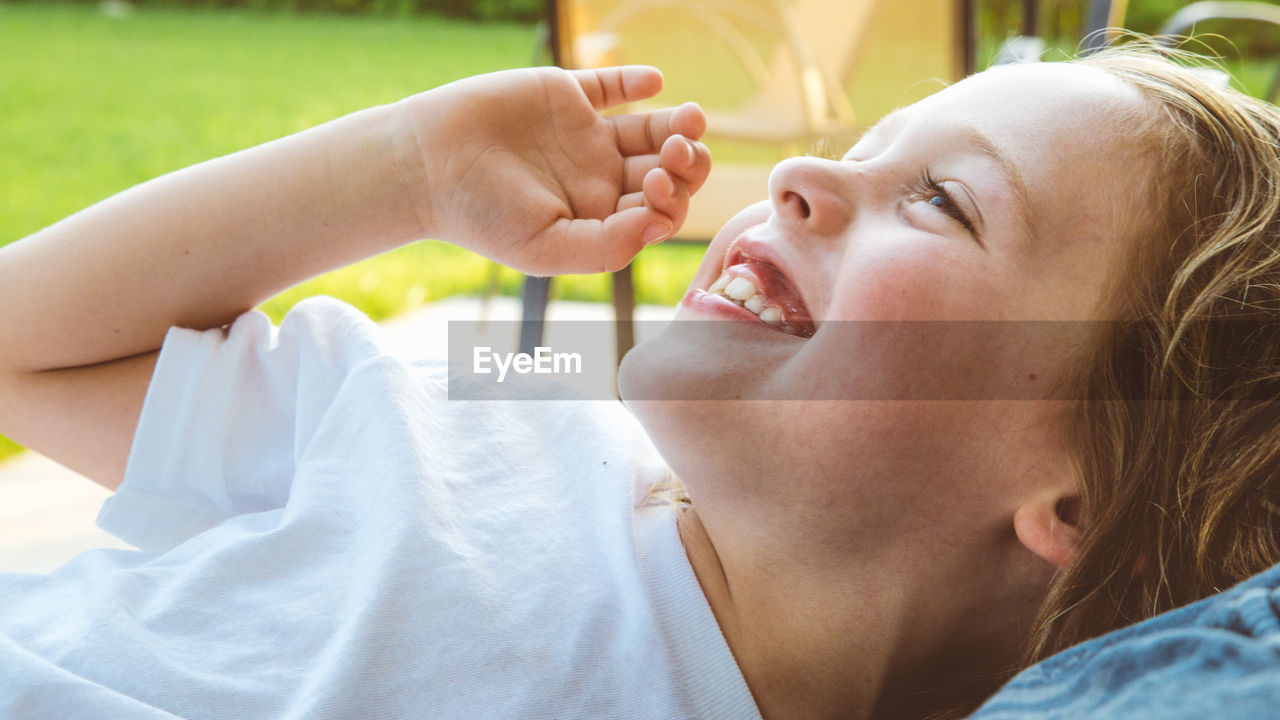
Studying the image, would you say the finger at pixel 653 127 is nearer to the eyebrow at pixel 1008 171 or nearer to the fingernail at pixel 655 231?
the fingernail at pixel 655 231

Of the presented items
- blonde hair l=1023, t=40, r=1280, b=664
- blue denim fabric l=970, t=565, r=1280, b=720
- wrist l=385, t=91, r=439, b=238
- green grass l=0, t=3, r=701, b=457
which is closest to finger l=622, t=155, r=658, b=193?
wrist l=385, t=91, r=439, b=238

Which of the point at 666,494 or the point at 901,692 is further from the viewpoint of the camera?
the point at 666,494

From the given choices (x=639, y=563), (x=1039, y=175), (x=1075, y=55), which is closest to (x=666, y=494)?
(x=639, y=563)

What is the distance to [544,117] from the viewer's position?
1.19 metres

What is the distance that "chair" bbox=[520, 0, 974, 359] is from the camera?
2223 millimetres

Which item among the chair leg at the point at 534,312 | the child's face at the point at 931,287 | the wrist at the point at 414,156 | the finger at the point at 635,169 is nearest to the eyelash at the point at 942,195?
the child's face at the point at 931,287

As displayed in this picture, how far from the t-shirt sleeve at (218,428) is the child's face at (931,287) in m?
0.39

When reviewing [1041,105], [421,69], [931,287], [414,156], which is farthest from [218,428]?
[421,69]

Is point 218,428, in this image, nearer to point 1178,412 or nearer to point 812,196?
point 812,196

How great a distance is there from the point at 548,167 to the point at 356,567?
50 cm

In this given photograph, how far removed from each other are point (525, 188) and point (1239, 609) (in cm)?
79

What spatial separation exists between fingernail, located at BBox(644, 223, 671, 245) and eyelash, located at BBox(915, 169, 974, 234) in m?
0.29

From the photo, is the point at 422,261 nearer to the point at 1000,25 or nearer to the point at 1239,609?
the point at 1239,609

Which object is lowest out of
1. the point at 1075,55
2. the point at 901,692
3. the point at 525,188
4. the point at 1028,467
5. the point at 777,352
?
the point at 901,692
